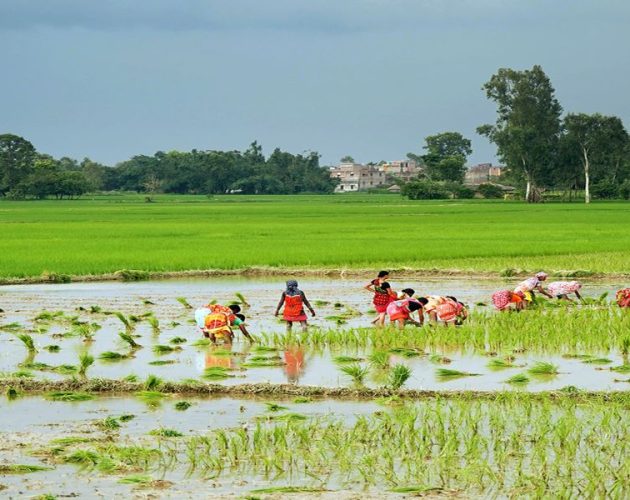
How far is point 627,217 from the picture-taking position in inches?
1997

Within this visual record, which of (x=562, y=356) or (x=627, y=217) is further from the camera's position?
(x=627, y=217)

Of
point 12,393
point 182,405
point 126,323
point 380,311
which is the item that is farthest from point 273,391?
point 126,323

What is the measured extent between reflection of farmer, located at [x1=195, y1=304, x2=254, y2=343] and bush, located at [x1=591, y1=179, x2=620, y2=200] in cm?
7941

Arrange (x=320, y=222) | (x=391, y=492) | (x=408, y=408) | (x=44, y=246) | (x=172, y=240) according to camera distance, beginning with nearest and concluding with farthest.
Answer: (x=391, y=492) < (x=408, y=408) < (x=44, y=246) < (x=172, y=240) < (x=320, y=222)

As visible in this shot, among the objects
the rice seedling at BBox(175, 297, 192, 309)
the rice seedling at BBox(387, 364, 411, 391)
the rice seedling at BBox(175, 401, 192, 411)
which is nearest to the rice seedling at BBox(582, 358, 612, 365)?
the rice seedling at BBox(387, 364, 411, 391)

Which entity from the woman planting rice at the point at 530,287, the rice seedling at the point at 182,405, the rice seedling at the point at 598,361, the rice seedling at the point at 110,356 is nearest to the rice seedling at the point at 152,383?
the rice seedling at the point at 182,405

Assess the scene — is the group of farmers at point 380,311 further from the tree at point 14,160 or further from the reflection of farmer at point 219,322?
the tree at point 14,160

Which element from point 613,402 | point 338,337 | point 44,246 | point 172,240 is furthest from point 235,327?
point 172,240

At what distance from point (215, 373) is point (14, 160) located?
108 metres

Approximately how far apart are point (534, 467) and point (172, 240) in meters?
27.0

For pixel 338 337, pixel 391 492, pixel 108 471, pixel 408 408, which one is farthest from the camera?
pixel 338 337

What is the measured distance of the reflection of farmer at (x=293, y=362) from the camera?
35.3 feet

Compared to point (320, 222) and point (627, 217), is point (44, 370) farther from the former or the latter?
point (627, 217)

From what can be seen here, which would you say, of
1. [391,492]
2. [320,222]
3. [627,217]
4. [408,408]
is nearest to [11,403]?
[408,408]
